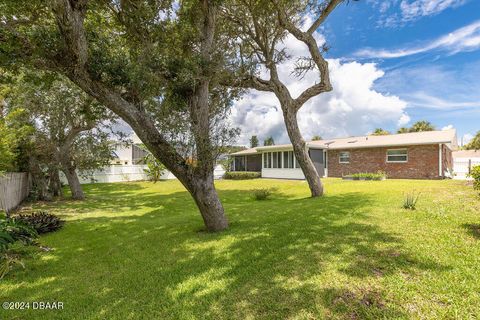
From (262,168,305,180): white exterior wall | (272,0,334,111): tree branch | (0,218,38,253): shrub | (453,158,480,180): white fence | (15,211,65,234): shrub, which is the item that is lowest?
(15,211,65,234): shrub

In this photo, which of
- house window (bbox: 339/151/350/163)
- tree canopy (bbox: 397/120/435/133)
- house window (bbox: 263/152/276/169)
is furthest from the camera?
tree canopy (bbox: 397/120/435/133)

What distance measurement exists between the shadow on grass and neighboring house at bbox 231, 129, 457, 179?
15.3m

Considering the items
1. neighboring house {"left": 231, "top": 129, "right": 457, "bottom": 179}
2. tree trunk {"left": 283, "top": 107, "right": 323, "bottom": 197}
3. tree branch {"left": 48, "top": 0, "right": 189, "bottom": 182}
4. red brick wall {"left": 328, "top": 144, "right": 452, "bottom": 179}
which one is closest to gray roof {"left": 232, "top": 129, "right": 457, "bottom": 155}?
neighboring house {"left": 231, "top": 129, "right": 457, "bottom": 179}

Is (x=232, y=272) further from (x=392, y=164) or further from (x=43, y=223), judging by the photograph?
(x=392, y=164)

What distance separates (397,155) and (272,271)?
19.9 meters

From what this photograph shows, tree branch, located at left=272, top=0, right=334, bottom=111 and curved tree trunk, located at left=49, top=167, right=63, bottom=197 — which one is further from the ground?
tree branch, located at left=272, top=0, right=334, bottom=111

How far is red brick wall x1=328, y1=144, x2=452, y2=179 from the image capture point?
18156mm

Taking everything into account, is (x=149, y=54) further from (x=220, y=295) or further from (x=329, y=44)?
(x=329, y=44)

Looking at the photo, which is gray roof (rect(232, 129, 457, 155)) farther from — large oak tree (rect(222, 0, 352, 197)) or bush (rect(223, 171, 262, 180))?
large oak tree (rect(222, 0, 352, 197))

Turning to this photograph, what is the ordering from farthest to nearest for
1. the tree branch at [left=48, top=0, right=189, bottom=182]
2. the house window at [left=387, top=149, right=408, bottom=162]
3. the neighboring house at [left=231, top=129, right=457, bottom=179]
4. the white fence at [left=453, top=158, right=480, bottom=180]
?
1. the white fence at [left=453, top=158, right=480, bottom=180]
2. the house window at [left=387, top=149, right=408, bottom=162]
3. the neighboring house at [left=231, top=129, right=457, bottom=179]
4. the tree branch at [left=48, top=0, right=189, bottom=182]

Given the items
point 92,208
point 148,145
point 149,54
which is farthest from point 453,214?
point 92,208

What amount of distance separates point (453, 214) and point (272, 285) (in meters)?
5.99

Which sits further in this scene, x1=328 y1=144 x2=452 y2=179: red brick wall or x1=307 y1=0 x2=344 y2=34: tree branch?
x1=328 y1=144 x2=452 y2=179: red brick wall

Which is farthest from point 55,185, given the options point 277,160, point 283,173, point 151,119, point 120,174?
point 277,160
